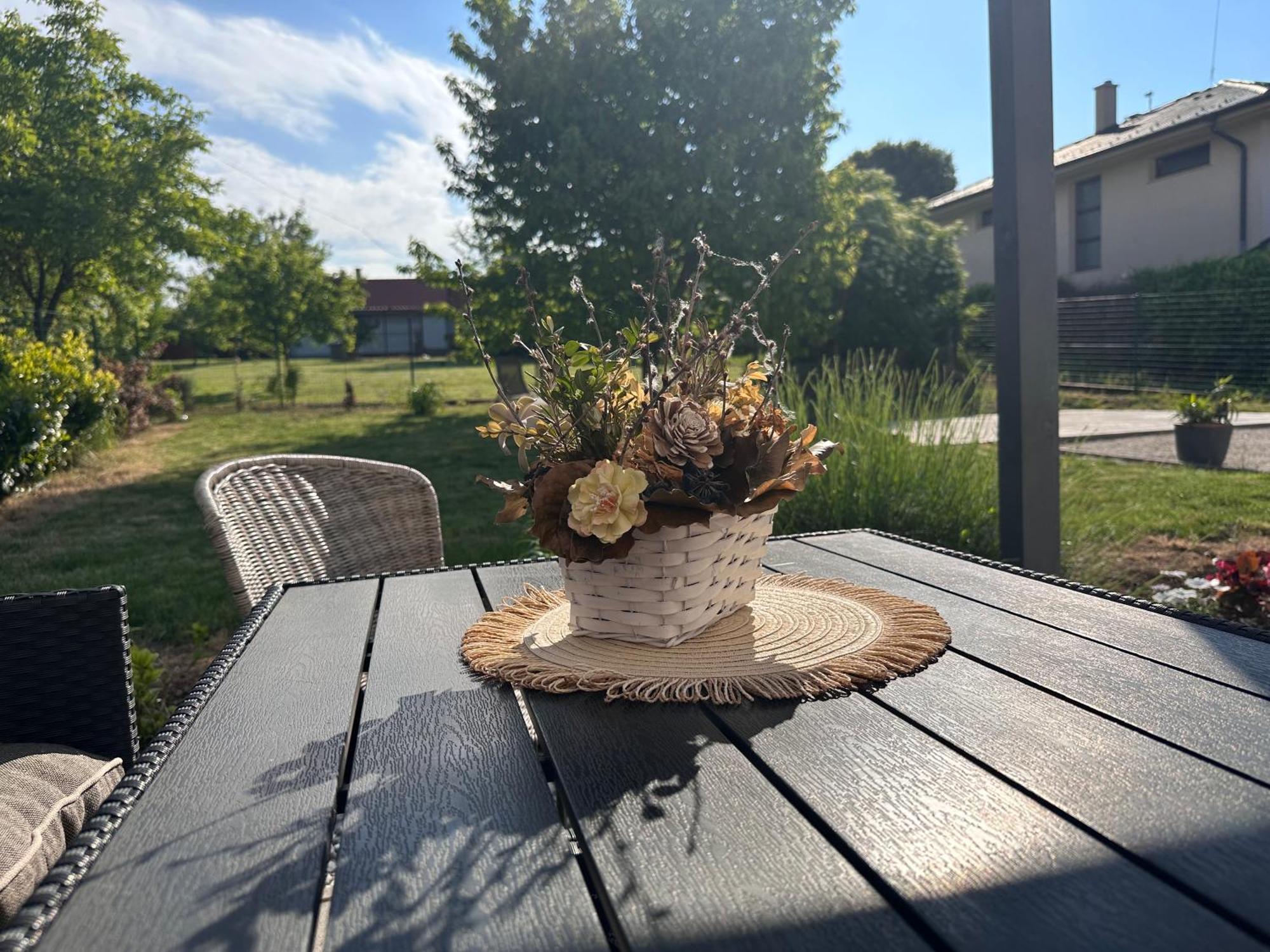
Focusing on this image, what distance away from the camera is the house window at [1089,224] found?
1452 cm

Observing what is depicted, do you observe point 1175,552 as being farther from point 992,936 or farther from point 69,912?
point 69,912

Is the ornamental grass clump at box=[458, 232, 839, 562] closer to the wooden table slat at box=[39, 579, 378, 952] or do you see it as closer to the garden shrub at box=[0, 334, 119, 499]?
the wooden table slat at box=[39, 579, 378, 952]

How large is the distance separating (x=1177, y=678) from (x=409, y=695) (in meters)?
0.91

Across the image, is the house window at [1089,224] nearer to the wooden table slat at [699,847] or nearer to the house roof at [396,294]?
the wooden table slat at [699,847]

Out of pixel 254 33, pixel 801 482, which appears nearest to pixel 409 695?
pixel 801 482

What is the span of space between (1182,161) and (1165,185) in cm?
37

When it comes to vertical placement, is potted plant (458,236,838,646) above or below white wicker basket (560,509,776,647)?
above

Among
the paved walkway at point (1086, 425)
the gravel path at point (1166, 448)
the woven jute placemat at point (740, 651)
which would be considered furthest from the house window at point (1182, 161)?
the woven jute placemat at point (740, 651)

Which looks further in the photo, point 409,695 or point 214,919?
point 409,695

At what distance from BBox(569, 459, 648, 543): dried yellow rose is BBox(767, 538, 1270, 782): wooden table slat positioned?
49 centimetres

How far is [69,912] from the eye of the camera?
684 millimetres

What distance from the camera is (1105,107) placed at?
53.3 ft

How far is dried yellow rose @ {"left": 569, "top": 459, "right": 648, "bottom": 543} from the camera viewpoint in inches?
43.0

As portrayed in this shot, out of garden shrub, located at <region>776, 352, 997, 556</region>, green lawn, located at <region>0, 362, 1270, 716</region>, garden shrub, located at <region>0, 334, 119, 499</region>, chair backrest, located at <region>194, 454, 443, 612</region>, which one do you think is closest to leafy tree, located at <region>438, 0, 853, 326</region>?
green lawn, located at <region>0, 362, 1270, 716</region>
